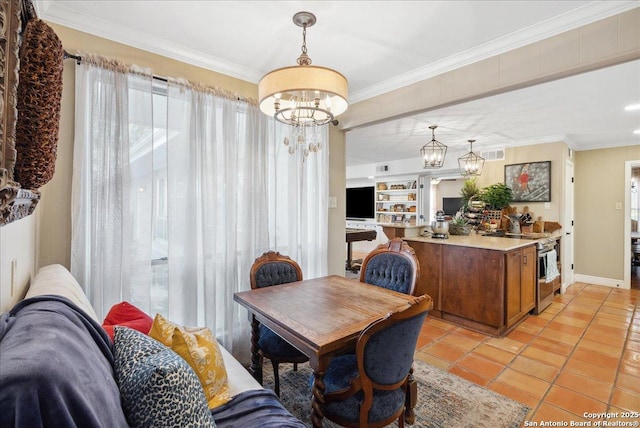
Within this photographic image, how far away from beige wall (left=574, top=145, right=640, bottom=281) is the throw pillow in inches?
272

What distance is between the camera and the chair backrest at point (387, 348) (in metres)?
1.34

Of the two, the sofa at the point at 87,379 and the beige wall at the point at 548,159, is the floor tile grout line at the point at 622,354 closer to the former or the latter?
the beige wall at the point at 548,159

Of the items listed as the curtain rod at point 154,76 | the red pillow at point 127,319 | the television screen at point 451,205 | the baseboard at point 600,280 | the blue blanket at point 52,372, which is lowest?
the baseboard at point 600,280

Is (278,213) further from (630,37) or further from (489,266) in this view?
(630,37)

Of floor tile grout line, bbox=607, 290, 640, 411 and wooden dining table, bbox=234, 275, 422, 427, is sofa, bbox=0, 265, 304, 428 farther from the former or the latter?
floor tile grout line, bbox=607, 290, 640, 411

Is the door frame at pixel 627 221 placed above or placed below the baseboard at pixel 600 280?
above

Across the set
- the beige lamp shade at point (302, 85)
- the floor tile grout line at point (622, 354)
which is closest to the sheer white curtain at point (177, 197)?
the beige lamp shade at point (302, 85)

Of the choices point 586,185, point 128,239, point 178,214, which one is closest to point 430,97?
point 178,214

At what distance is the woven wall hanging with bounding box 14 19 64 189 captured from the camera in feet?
3.31

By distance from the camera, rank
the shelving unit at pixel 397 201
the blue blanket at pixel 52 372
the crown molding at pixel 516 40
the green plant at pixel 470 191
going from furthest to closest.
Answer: the shelving unit at pixel 397 201 < the green plant at pixel 470 191 < the crown molding at pixel 516 40 < the blue blanket at pixel 52 372

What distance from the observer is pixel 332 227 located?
3455 mm

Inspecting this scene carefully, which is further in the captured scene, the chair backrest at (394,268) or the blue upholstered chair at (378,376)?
the chair backrest at (394,268)

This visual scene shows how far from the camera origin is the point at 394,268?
2.47m

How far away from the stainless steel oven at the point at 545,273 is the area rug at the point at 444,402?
2284 mm
